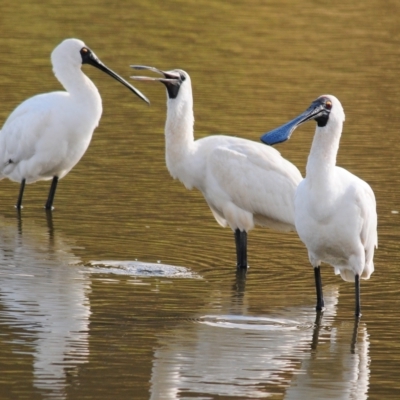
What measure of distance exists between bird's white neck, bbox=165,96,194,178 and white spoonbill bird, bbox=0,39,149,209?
2065 millimetres

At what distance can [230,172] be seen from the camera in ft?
40.4

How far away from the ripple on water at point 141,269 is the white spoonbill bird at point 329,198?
5.65ft

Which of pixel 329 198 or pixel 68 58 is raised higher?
pixel 68 58

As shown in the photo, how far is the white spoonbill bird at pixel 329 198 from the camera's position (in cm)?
984

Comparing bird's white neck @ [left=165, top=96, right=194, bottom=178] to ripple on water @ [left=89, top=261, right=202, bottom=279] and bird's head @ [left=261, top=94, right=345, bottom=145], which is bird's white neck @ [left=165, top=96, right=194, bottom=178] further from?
bird's head @ [left=261, top=94, right=345, bottom=145]

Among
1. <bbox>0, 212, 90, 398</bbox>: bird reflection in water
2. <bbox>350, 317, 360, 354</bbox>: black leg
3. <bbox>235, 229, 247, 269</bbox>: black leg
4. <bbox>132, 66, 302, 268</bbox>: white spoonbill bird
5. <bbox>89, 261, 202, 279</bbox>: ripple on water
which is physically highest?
<bbox>132, 66, 302, 268</bbox>: white spoonbill bird

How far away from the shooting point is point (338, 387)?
28.3 feet

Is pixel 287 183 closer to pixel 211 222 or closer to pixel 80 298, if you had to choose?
pixel 211 222

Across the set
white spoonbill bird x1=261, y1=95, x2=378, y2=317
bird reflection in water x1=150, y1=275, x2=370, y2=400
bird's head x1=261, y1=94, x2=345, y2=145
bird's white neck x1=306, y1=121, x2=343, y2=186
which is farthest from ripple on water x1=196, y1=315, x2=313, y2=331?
bird's head x1=261, y1=94, x2=345, y2=145

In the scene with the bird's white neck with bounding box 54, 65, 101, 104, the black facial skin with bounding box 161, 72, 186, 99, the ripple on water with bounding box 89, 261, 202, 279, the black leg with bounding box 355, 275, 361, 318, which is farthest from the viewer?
the bird's white neck with bounding box 54, 65, 101, 104

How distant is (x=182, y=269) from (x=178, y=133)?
1460mm

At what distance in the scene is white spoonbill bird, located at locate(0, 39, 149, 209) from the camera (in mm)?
14320

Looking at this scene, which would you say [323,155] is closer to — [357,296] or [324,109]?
[324,109]

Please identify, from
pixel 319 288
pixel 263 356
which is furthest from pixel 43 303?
pixel 319 288
